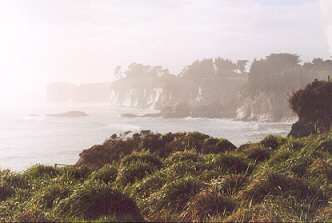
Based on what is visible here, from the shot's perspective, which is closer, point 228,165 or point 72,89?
point 228,165

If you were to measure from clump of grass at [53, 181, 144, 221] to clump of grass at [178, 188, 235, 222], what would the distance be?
732 mm

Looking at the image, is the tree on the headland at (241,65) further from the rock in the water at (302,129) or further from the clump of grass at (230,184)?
the clump of grass at (230,184)

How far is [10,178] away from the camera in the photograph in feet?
22.2

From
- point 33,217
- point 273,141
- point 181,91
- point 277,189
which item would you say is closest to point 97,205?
point 33,217

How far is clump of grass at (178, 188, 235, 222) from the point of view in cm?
400

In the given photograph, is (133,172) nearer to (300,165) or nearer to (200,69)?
(300,165)

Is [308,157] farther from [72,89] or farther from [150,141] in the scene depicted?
[72,89]

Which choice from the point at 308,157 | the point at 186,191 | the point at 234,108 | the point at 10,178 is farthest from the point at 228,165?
the point at 234,108

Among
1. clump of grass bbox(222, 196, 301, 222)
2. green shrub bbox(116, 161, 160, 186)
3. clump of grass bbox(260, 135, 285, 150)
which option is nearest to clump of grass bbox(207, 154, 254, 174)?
green shrub bbox(116, 161, 160, 186)

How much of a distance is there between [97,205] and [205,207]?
1718 millimetres

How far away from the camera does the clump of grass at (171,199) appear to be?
4332mm

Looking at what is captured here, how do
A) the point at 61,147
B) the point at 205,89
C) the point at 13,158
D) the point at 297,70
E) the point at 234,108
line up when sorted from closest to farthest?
the point at 13,158, the point at 61,147, the point at 297,70, the point at 234,108, the point at 205,89

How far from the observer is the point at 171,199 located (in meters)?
4.61

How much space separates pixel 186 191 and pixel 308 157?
13.0 feet
